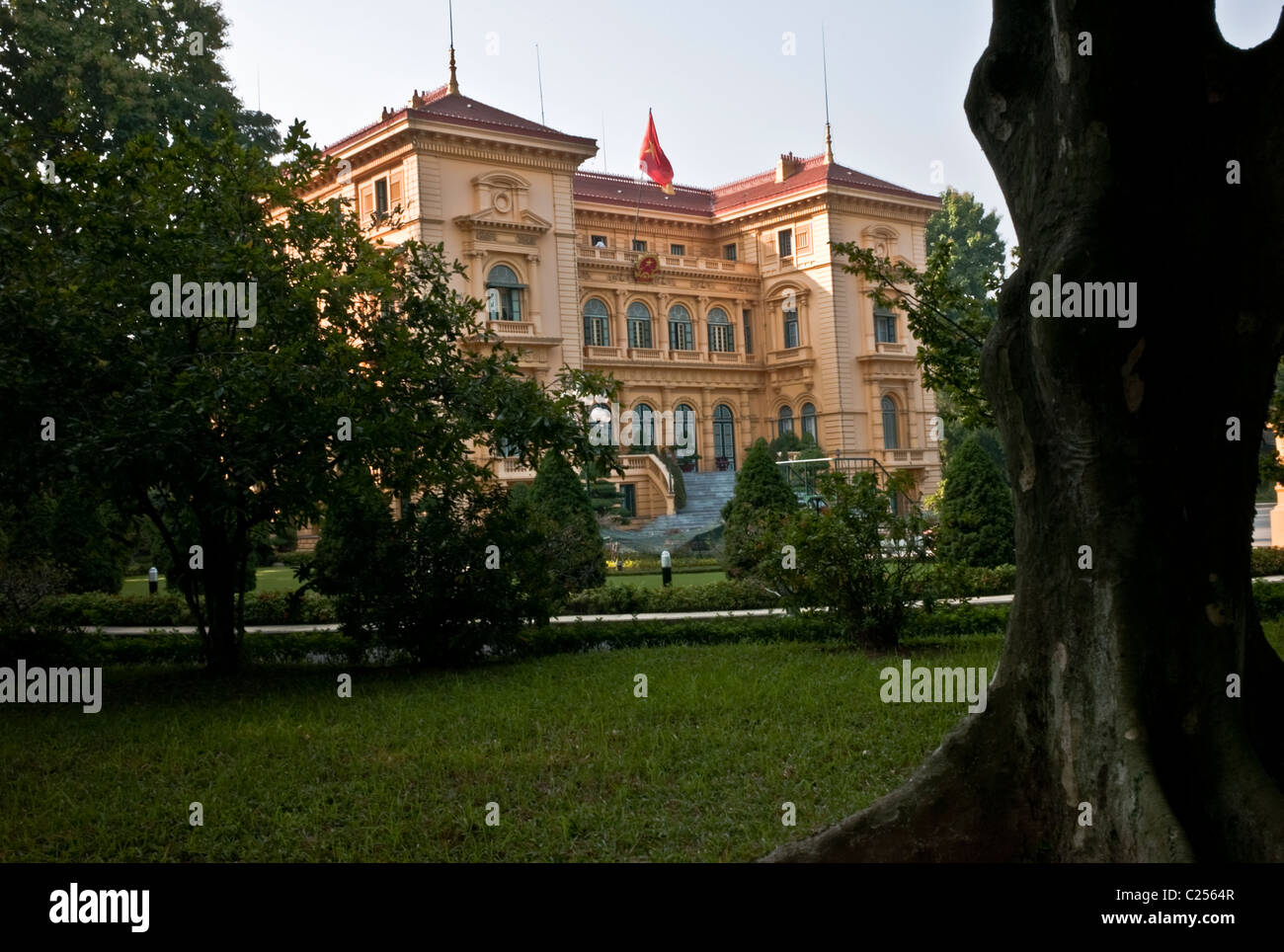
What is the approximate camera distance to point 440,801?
20.6 ft

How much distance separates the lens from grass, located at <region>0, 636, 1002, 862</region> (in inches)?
223

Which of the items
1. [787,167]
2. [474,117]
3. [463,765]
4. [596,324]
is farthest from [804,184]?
[463,765]

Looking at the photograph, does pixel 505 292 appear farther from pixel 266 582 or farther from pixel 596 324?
pixel 266 582

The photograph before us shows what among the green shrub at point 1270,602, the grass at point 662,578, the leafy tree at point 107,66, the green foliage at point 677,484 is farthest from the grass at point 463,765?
the green foliage at point 677,484

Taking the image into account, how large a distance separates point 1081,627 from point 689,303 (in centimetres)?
4065

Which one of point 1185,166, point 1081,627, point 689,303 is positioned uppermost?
point 689,303

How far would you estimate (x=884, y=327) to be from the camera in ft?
153

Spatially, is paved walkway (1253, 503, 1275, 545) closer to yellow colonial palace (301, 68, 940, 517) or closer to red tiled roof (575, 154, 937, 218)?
yellow colonial palace (301, 68, 940, 517)

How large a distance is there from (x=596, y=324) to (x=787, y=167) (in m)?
11.0

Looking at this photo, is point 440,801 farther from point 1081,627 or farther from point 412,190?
point 412,190

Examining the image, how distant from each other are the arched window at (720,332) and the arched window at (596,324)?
4833 mm

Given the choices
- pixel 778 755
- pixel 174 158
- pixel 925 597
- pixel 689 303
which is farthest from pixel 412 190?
pixel 778 755

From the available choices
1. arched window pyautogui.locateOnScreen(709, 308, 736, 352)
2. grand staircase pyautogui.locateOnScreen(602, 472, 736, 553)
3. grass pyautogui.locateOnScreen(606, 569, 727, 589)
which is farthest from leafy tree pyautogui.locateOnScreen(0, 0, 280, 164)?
arched window pyautogui.locateOnScreen(709, 308, 736, 352)

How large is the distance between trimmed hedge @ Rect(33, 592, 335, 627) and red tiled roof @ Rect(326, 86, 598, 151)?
20.7 metres
